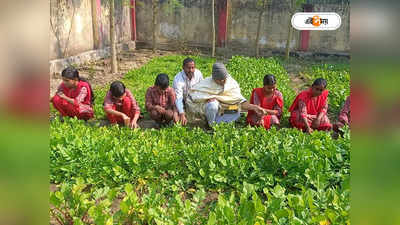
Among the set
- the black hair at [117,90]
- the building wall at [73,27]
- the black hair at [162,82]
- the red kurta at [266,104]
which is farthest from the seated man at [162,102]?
the building wall at [73,27]

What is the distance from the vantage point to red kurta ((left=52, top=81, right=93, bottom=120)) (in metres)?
6.08

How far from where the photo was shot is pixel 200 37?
16812mm

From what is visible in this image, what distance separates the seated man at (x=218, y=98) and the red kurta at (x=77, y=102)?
186cm

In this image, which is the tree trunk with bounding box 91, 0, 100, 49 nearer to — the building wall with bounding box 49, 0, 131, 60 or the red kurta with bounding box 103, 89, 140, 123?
the building wall with bounding box 49, 0, 131, 60

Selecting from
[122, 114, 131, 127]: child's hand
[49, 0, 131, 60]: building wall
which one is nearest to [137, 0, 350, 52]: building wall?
[49, 0, 131, 60]: building wall

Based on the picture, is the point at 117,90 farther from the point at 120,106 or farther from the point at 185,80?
the point at 185,80

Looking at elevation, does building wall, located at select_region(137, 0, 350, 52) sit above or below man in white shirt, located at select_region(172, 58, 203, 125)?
above

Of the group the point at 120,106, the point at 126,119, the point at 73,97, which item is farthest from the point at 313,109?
the point at 73,97

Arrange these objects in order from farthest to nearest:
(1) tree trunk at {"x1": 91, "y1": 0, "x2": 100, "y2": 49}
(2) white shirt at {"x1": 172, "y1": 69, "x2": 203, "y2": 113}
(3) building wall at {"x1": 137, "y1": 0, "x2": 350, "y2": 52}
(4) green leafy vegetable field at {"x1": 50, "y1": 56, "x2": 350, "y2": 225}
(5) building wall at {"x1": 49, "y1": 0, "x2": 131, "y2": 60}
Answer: (3) building wall at {"x1": 137, "y1": 0, "x2": 350, "y2": 52} → (1) tree trunk at {"x1": 91, "y1": 0, "x2": 100, "y2": 49} → (5) building wall at {"x1": 49, "y1": 0, "x2": 131, "y2": 60} → (2) white shirt at {"x1": 172, "y1": 69, "x2": 203, "y2": 113} → (4) green leafy vegetable field at {"x1": 50, "y1": 56, "x2": 350, "y2": 225}

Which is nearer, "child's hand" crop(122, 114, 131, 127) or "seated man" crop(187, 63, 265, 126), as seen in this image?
"child's hand" crop(122, 114, 131, 127)

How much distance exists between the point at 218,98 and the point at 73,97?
260cm

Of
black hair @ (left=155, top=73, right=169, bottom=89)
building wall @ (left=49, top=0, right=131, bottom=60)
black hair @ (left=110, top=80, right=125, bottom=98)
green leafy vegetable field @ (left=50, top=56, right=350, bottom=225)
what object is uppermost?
building wall @ (left=49, top=0, right=131, bottom=60)

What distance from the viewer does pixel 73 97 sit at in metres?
6.25
